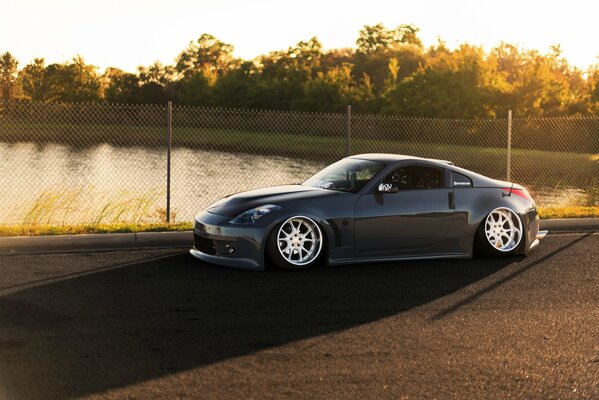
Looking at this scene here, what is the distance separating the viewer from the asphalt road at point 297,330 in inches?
205

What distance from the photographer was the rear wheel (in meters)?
9.96

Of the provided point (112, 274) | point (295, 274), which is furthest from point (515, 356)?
point (112, 274)

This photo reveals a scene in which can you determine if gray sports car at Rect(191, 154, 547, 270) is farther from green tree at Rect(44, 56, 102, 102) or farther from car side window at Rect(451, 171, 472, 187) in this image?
green tree at Rect(44, 56, 102, 102)

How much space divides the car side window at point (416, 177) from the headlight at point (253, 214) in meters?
1.46

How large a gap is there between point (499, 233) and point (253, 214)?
10.2 ft

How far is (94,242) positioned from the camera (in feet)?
34.4

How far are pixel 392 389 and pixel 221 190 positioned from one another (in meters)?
18.6

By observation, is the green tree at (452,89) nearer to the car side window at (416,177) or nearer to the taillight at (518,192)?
the taillight at (518,192)

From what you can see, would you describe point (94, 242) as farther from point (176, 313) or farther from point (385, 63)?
point (385, 63)

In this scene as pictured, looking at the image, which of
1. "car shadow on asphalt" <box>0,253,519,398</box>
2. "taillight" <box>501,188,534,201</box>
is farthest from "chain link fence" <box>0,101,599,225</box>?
"car shadow on asphalt" <box>0,253,519,398</box>

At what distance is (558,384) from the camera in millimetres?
5297

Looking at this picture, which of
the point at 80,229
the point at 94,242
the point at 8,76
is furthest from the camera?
the point at 8,76

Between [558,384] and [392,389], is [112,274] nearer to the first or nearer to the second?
[392,389]

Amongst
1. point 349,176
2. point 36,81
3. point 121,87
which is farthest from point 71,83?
point 349,176
